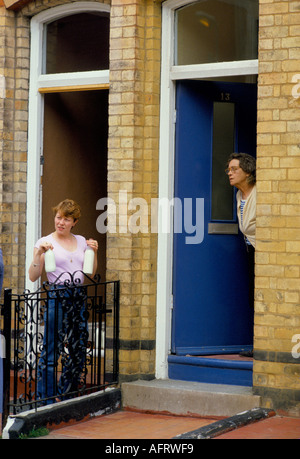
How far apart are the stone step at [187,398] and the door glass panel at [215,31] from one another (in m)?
3.09

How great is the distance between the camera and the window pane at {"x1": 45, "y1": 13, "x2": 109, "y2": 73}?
959 centimetres

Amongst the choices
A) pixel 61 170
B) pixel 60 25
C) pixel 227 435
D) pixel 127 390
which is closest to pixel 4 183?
pixel 61 170

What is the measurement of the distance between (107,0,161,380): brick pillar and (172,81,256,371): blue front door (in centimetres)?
26

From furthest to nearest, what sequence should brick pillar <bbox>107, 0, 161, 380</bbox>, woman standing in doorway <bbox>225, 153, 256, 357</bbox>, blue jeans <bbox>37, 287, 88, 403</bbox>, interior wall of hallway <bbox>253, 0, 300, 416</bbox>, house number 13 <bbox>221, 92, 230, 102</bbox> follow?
house number 13 <bbox>221, 92, 230, 102</bbox>
brick pillar <bbox>107, 0, 161, 380</bbox>
woman standing in doorway <bbox>225, 153, 256, 357</bbox>
blue jeans <bbox>37, 287, 88, 403</bbox>
interior wall of hallway <bbox>253, 0, 300, 416</bbox>

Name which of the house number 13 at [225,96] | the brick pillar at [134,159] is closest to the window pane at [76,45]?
the brick pillar at [134,159]

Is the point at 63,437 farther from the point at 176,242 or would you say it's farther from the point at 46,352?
the point at 176,242

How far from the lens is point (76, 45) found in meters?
9.74

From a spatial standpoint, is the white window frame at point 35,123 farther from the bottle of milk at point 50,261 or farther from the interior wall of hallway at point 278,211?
the interior wall of hallway at point 278,211

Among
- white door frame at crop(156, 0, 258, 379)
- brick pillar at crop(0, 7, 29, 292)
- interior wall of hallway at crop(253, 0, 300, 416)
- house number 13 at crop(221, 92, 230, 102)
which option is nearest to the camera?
interior wall of hallway at crop(253, 0, 300, 416)

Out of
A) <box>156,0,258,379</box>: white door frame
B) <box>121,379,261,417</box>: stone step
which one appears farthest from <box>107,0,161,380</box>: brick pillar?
<box>121,379,261,417</box>: stone step

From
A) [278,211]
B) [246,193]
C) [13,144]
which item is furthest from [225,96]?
[13,144]

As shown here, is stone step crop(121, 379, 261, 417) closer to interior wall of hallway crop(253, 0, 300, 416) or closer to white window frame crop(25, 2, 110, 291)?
interior wall of hallway crop(253, 0, 300, 416)

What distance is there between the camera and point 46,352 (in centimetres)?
782

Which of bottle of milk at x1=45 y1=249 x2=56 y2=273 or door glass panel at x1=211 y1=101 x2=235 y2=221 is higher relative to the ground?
door glass panel at x1=211 y1=101 x2=235 y2=221
